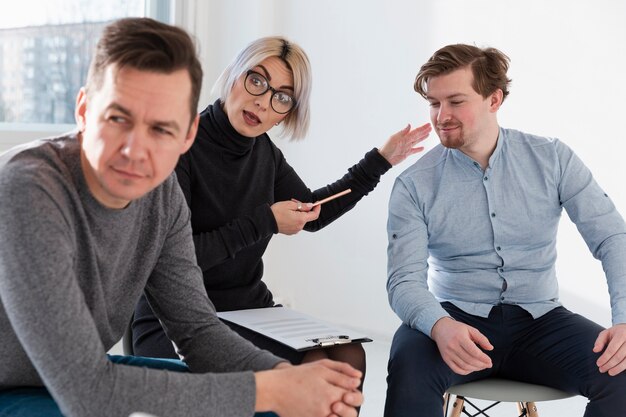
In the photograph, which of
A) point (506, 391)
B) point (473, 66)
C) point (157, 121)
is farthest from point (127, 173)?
point (473, 66)

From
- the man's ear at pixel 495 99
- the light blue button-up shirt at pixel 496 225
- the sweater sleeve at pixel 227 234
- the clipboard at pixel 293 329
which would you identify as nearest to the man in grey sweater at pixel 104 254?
the clipboard at pixel 293 329

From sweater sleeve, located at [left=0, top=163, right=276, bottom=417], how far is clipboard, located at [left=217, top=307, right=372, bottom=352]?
54 centimetres

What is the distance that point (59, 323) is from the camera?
3.99 ft

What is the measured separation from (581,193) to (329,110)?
192 centimetres

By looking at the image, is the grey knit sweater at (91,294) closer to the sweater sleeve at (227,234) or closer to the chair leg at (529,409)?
the sweater sleeve at (227,234)

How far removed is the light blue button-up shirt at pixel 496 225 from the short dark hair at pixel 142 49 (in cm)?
104

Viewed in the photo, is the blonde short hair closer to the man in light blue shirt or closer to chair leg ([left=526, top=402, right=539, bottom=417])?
the man in light blue shirt

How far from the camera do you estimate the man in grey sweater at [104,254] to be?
1.22m

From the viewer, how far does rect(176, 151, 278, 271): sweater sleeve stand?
6.61ft

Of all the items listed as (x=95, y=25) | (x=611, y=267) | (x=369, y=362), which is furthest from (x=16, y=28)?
(x=611, y=267)

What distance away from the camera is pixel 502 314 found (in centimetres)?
219

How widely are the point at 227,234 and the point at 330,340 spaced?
37 cm

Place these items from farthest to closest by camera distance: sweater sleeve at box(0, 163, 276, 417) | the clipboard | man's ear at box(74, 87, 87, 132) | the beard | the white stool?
the beard, the white stool, the clipboard, man's ear at box(74, 87, 87, 132), sweater sleeve at box(0, 163, 276, 417)

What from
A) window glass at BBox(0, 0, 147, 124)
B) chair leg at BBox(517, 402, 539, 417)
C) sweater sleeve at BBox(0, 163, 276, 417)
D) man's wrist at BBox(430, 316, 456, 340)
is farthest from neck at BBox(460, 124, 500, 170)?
window glass at BBox(0, 0, 147, 124)
